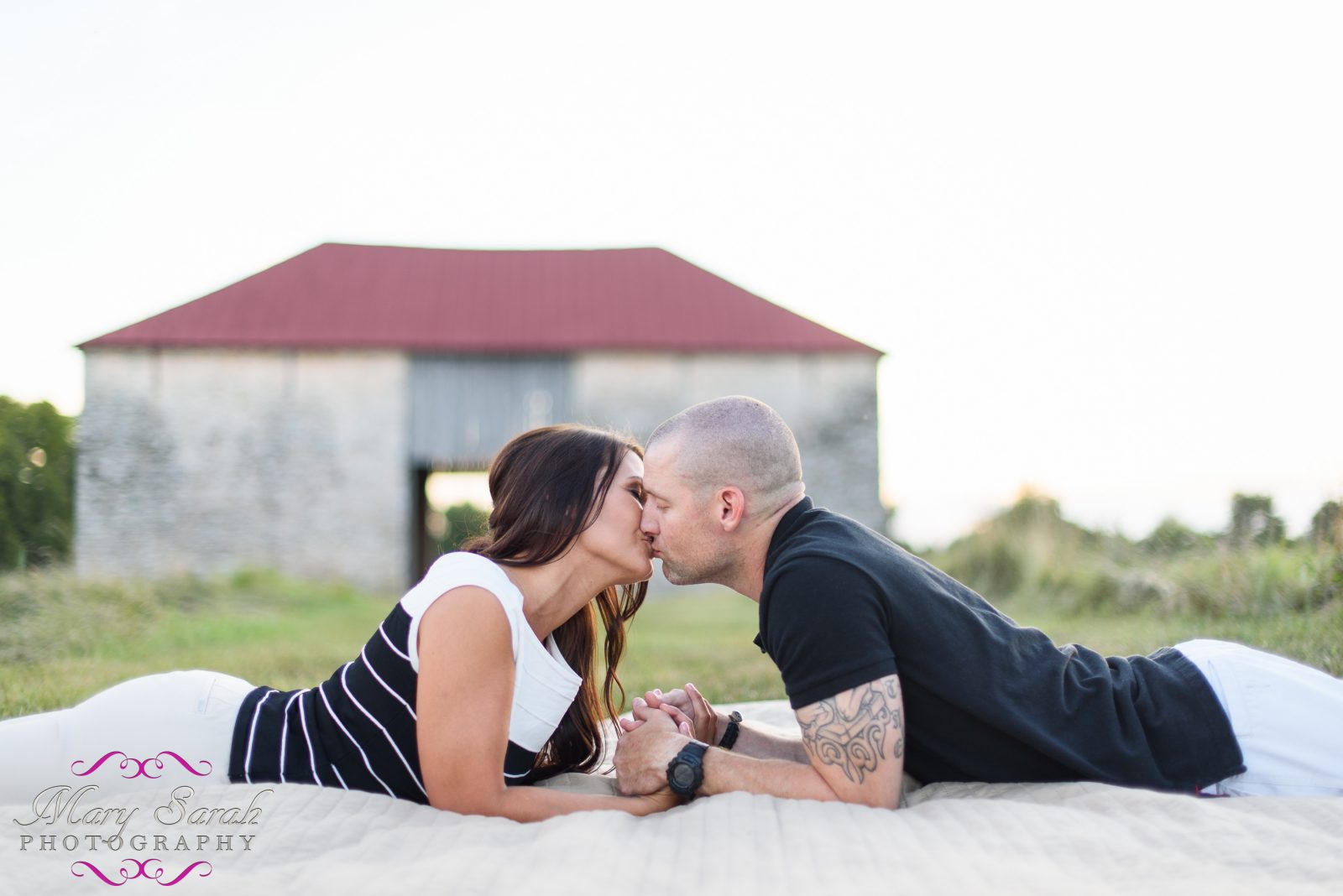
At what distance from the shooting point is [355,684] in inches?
103

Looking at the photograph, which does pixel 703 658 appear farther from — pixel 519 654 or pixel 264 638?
pixel 519 654

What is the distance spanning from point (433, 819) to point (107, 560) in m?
20.3

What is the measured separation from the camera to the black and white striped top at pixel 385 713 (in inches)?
98.7

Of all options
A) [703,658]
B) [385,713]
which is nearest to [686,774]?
[385,713]

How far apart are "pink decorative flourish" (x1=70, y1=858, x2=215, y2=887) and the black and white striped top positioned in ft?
1.89

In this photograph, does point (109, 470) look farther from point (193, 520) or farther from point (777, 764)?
point (777, 764)

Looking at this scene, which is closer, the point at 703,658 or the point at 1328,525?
the point at 1328,525

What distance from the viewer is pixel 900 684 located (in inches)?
96.7

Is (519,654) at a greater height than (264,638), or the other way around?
(519,654)

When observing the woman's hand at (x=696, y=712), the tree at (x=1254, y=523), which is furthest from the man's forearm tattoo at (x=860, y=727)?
the tree at (x=1254, y=523)

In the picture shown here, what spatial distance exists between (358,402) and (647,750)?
60.9ft

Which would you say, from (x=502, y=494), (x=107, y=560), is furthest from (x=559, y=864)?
(x=107, y=560)

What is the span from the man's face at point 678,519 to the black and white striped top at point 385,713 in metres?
0.45

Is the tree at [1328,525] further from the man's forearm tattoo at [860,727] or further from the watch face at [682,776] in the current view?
the watch face at [682,776]
